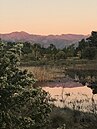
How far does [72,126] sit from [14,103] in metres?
14.5

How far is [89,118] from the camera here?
26516mm

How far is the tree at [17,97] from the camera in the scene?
11.3m

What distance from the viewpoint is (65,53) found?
116750mm

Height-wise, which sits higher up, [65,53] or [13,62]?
[13,62]

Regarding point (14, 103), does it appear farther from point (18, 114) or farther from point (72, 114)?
point (72, 114)

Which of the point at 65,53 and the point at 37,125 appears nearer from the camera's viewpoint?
the point at 37,125

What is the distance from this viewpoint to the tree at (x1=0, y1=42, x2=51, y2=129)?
11.3 metres

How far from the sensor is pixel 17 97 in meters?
11.3

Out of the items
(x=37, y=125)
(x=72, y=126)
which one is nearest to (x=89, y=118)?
(x=72, y=126)

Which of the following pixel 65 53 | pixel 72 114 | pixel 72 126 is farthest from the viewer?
pixel 65 53

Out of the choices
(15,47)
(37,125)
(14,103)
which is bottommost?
(37,125)

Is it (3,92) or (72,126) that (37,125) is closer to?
(3,92)

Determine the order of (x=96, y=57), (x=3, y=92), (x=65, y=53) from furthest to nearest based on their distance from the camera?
(x=65, y=53)
(x=96, y=57)
(x=3, y=92)

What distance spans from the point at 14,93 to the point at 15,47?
1.37 metres
